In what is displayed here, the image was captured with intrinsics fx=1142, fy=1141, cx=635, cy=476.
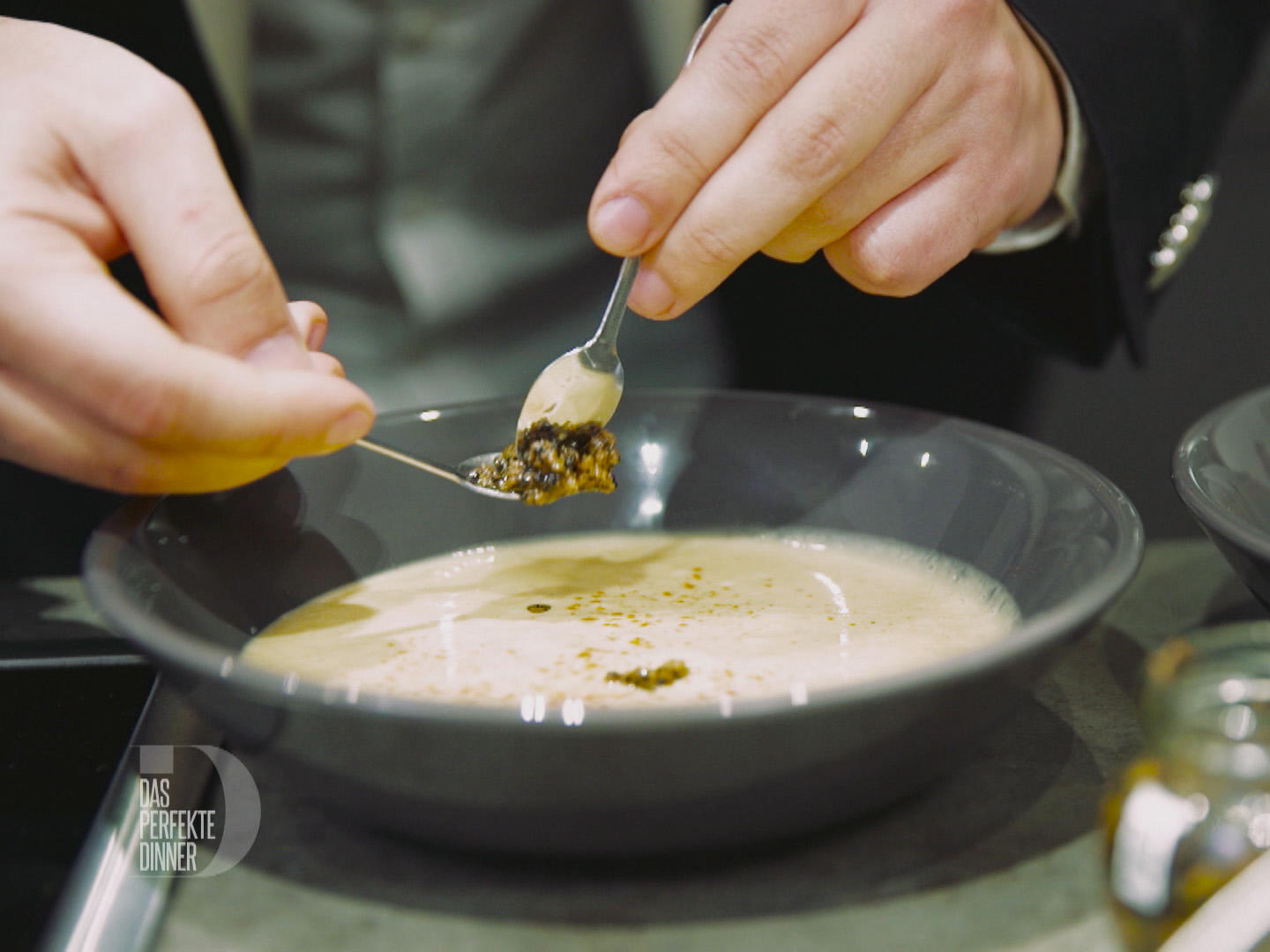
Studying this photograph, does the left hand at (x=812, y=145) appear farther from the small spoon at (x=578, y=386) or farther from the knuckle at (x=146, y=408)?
the knuckle at (x=146, y=408)

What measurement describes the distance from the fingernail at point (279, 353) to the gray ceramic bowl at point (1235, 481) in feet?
1.71

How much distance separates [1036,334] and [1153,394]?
3.74ft

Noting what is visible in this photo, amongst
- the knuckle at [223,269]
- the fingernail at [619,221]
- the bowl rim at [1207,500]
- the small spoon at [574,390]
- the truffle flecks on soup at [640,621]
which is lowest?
the truffle flecks on soup at [640,621]

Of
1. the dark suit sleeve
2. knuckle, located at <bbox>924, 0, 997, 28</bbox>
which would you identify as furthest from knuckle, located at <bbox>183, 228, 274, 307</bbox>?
the dark suit sleeve

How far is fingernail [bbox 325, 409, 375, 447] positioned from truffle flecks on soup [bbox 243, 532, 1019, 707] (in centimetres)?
14

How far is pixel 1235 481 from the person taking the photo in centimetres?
73

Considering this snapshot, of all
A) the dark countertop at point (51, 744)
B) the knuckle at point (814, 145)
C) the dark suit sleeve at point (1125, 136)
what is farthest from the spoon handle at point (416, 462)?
the dark suit sleeve at point (1125, 136)

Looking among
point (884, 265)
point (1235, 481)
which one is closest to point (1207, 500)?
point (1235, 481)

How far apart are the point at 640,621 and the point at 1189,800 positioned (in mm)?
349

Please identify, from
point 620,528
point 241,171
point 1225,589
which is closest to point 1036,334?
point 1225,589

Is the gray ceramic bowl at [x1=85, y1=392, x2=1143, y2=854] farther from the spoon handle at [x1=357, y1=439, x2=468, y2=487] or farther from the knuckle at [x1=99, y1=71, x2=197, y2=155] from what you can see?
the knuckle at [x1=99, y1=71, x2=197, y2=155]

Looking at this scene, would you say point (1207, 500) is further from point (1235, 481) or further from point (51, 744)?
point (51, 744)

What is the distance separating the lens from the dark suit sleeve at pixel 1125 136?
0.96 m

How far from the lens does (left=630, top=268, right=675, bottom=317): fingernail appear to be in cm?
77
